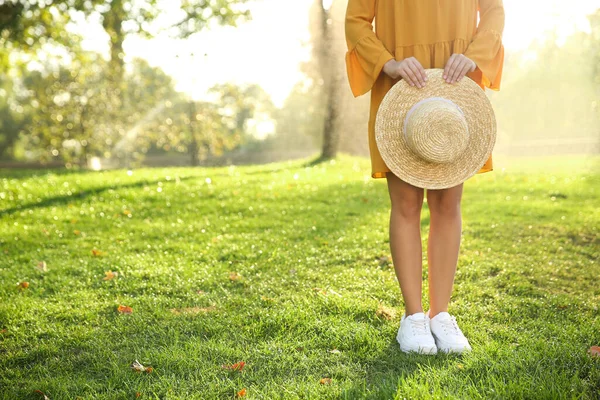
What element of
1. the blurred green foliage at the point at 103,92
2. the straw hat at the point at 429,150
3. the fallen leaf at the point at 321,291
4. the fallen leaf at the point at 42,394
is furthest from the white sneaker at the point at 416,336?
the blurred green foliage at the point at 103,92

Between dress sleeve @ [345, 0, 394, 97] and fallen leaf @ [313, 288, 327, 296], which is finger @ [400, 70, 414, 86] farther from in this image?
fallen leaf @ [313, 288, 327, 296]

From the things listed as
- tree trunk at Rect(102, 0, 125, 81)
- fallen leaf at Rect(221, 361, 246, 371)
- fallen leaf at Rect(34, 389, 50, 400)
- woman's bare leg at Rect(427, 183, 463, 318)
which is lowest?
fallen leaf at Rect(221, 361, 246, 371)

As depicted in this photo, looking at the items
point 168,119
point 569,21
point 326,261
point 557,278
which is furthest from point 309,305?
point 569,21

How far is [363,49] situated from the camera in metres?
2.87

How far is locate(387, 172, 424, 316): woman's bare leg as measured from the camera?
2.95 metres

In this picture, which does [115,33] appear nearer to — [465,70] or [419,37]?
[419,37]

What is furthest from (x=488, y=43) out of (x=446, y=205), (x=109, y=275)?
(x=109, y=275)

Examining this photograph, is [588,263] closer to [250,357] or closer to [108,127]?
[250,357]

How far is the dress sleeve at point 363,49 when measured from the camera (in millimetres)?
2828

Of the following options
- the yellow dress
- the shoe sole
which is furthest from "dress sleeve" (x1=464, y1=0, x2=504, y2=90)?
the shoe sole

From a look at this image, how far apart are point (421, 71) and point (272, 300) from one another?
1.89m

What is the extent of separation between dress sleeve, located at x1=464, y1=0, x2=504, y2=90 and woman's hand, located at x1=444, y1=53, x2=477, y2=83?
0.07m

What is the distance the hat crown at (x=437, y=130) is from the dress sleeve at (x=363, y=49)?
33 centimetres

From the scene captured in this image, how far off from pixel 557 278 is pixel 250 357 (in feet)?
8.89
